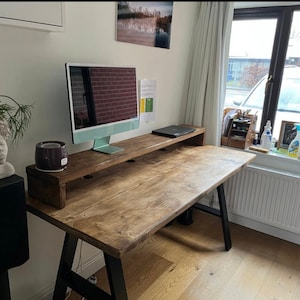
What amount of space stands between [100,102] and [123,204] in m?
0.53

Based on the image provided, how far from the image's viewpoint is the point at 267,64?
7.89 ft

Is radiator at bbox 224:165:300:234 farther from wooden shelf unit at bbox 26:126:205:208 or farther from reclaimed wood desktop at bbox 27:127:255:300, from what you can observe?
wooden shelf unit at bbox 26:126:205:208

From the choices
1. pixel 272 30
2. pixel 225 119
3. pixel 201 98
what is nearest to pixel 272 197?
pixel 225 119

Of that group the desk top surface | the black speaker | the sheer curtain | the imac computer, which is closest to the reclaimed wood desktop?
the desk top surface

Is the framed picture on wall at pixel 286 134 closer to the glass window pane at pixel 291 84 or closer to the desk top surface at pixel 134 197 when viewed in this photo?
the glass window pane at pixel 291 84

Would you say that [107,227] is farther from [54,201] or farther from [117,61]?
[117,61]

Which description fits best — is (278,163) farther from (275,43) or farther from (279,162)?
(275,43)

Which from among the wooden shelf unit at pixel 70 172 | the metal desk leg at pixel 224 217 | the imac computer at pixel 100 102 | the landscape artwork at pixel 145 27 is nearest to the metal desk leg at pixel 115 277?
the wooden shelf unit at pixel 70 172

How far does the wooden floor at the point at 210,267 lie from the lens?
1778 mm

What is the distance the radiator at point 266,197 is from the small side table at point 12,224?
1.80 m

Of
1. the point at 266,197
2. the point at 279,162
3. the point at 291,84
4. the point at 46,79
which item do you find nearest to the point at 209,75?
the point at 291,84

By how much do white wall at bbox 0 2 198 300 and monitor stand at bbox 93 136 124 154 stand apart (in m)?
0.10

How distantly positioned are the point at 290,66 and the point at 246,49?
0.40 m

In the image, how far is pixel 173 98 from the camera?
2.40 m
